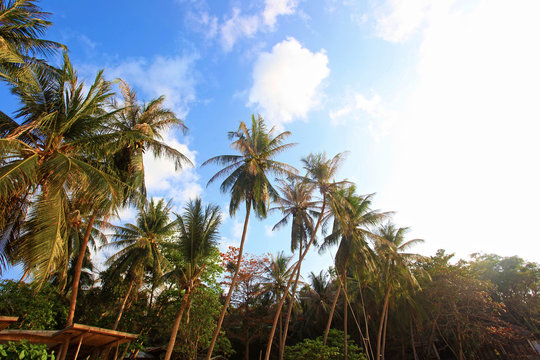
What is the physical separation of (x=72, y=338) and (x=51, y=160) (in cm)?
530

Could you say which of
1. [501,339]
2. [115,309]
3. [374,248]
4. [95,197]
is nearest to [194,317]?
[115,309]

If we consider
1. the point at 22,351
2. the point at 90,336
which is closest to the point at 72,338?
the point at 90,336

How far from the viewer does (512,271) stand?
76.4ft

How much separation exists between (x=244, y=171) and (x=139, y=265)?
8.56m

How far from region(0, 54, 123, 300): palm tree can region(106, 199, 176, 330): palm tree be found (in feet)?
32.1

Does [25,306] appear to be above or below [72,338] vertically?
above

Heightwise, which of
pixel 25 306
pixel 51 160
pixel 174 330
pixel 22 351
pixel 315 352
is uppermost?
pixel 51 160

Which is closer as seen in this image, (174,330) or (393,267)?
(174,330)

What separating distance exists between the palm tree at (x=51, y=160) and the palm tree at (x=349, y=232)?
1179 cm

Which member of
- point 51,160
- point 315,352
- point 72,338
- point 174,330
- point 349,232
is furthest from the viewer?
point 349,232

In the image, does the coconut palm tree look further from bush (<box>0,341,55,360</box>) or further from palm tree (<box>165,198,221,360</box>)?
bush (<box>0,341,55,360</box>)

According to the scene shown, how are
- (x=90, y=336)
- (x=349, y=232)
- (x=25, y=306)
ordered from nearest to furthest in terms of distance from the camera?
1. (x=90, y=336)
2. (x=25, y=306)
3. (x=349, y=232)

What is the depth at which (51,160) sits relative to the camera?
6691mm

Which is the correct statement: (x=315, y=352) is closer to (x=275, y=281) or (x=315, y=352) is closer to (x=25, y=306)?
(x=275, y=281)
